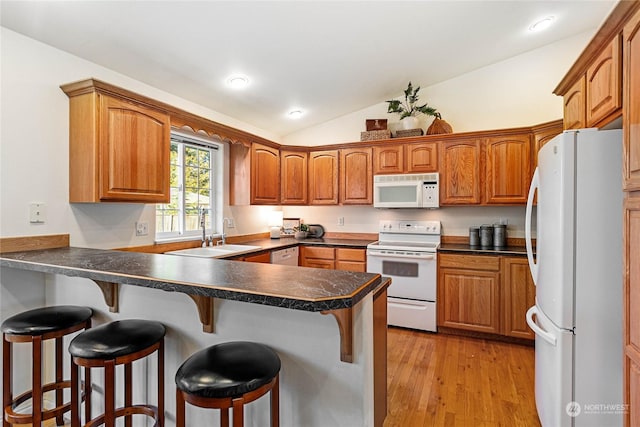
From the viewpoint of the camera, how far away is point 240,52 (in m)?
2.52

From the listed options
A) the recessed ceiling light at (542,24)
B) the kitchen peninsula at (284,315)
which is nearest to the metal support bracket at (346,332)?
the kitchen peninsula at (284,315)

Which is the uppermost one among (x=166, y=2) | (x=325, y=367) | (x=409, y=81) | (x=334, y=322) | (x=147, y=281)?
(x=409, y=81)

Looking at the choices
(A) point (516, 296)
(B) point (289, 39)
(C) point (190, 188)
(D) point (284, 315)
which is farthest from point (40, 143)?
(A) point (516, 296)

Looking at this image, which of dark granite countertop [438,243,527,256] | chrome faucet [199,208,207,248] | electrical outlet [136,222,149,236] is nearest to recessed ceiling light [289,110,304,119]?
chrome faucet [199,208,207,248]

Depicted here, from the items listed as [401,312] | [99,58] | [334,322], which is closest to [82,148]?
[99,58]

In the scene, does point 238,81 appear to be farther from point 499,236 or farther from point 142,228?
point 499,236

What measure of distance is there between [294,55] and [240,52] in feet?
1.54

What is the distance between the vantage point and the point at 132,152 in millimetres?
2236

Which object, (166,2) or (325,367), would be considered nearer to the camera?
(325,367)

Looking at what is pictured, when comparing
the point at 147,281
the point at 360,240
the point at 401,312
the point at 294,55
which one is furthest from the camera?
the point at 360,240

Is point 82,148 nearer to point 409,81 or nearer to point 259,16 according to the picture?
point 259,16

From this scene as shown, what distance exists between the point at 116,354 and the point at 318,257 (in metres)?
2.66

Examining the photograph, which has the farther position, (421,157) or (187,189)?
(421,157)

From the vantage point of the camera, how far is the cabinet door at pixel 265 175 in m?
3.64
